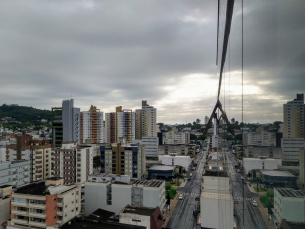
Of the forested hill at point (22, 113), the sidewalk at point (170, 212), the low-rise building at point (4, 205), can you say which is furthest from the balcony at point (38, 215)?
the forested hill at point (22, 113)

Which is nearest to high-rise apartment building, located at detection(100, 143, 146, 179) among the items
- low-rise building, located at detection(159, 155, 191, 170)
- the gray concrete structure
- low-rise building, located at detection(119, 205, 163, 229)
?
low-rise building, located at detection(159, 155, 191, 170)

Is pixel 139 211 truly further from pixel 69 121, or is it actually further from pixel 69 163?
pixel 69 121

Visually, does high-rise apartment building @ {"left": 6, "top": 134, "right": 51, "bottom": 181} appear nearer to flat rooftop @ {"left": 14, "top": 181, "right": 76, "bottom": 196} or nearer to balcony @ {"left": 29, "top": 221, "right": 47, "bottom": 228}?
flat rooftop @ {"left": 14, "top": 181, "right": 76, "bottom": 196}

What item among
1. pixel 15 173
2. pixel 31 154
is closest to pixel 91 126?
pixel 31 154

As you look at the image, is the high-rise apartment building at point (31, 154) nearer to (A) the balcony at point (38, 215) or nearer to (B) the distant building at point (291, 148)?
(A) the balcony at point (38, 215)

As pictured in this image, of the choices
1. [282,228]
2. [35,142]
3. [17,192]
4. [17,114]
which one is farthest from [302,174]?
[17,114]
